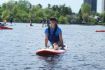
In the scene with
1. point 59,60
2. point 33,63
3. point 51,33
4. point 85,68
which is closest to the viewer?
point 85,68

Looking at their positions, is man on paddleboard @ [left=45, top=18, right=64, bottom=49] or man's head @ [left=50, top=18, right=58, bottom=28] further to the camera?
man on paddleboard @ [left=45, top=18, right=64, bottom=49]

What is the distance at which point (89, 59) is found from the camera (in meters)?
27.1

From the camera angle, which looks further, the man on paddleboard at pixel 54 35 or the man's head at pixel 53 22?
the man on paddleboard at pixel 54 35

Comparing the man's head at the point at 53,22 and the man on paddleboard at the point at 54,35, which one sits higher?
the man's head at the point at 53,22

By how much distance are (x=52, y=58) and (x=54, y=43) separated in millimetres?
1851

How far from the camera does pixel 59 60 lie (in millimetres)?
26125

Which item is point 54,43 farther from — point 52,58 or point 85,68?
point 85,68

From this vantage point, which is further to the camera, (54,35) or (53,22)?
(54,35)

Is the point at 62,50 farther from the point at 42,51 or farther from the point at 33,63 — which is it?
the point at 33,63

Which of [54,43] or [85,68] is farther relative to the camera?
[54,43]

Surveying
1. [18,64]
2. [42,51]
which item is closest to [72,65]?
[18,64]

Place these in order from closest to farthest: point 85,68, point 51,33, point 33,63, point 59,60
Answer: point 85,68
point 33,63
point 59,60
point 51,33

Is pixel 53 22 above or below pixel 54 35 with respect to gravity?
above

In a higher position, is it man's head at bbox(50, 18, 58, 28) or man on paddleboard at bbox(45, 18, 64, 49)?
man's head at bbox(50, 18, 58, 28)
